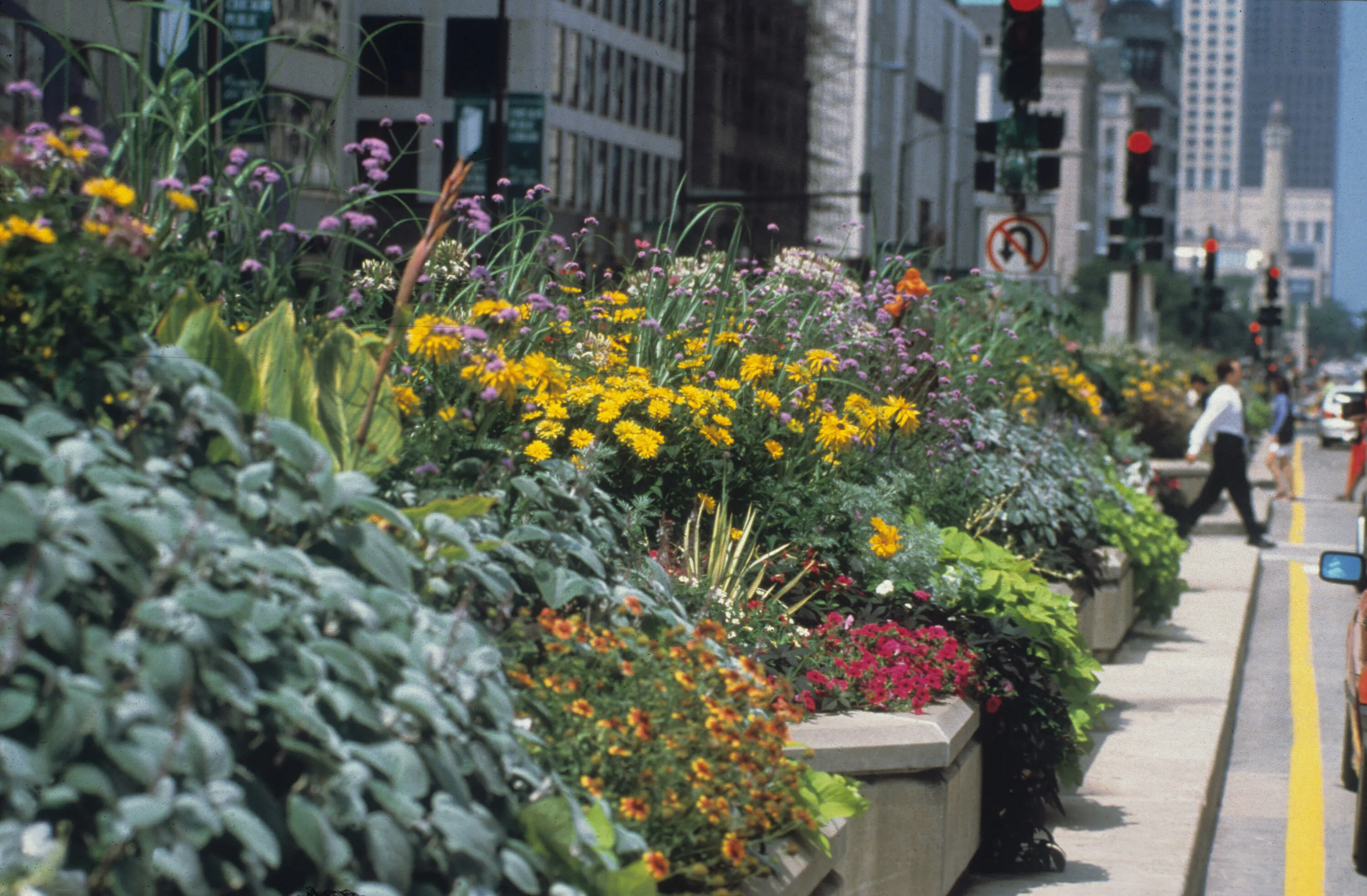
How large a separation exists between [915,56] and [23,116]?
111234 mm

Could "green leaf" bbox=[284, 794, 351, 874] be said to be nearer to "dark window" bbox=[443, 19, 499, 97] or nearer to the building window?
"dark window" bbox=[443, 19, 499, 97]

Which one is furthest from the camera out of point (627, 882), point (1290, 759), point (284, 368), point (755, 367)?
point (1290, 759)

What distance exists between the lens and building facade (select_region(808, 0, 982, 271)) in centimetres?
9219

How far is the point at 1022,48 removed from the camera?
14078 millimetres

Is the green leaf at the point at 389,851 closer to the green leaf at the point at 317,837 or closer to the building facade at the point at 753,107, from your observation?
the green leaf at the point at 317,837

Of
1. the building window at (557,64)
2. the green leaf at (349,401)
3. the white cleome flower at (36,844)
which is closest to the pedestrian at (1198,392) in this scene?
the green leaf at (349,401)

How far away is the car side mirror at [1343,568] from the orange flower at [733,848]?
13.3ft

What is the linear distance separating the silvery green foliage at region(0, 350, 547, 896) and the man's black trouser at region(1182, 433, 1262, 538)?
648 inches

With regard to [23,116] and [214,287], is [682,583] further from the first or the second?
[23,116]

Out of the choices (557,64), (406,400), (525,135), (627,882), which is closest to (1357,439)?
(525,135)

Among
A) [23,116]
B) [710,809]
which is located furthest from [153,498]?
[23,116]

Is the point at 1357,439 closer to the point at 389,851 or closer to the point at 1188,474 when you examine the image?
the point at 1188,474

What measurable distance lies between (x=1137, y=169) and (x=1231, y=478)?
15.9 feet

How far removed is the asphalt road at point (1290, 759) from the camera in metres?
6.83
